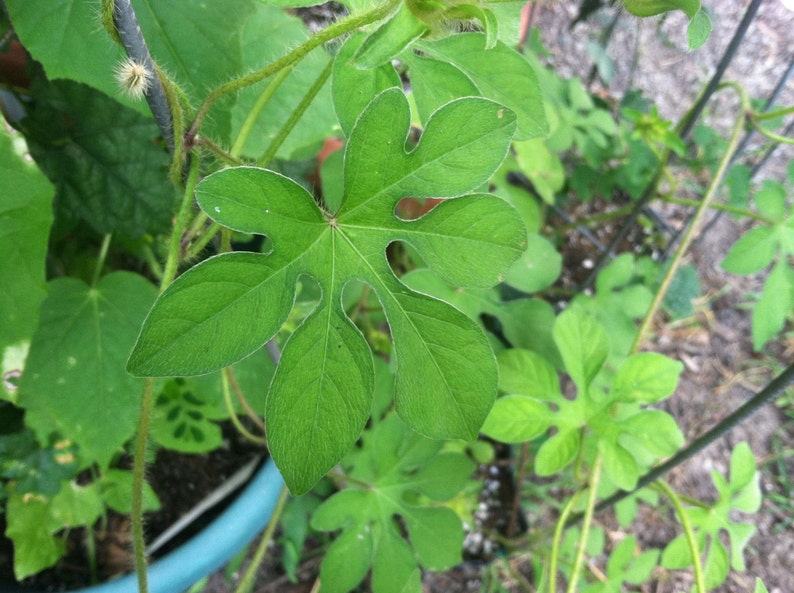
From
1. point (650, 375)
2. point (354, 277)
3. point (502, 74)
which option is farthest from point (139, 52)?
point (650, 375)

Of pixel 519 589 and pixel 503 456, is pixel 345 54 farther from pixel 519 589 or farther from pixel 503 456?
pixel 519 589

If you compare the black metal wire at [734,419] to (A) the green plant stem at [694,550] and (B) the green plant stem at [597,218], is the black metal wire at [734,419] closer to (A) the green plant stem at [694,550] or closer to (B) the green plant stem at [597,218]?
(A) the green plant stem at [694,550]

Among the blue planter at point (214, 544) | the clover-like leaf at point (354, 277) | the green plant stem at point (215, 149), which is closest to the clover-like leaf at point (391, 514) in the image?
the blue planter at point (214, 544)

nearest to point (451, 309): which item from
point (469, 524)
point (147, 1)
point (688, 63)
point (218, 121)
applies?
point (218, 121)

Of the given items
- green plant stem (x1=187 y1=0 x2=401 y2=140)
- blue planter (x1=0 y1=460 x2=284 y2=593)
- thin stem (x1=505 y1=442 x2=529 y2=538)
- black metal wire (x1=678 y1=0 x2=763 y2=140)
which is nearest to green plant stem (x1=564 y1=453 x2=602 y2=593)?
thin stem (x1=505 y1=442 x2=529 y2=538)

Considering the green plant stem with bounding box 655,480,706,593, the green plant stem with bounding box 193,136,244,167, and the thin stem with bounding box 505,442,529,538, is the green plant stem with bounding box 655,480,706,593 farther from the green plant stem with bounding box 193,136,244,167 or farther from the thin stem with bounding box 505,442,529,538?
the green plant stem with bounding box 193,136,244,167
